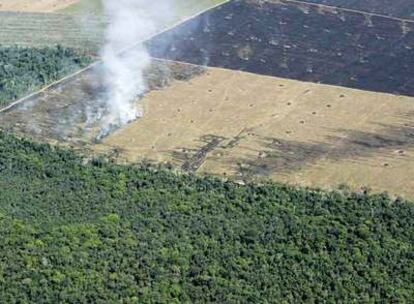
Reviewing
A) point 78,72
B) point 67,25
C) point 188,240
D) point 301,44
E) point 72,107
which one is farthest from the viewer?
point 67,25

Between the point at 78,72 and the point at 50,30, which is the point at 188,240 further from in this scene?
the point at 50,30

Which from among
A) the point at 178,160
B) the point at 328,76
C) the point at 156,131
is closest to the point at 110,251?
the point at 178,160

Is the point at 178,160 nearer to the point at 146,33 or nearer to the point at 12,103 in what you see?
the point at 12,103

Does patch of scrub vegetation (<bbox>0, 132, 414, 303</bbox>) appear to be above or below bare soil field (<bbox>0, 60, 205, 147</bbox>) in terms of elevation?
above

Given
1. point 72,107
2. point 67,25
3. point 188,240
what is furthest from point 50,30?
point 188,240

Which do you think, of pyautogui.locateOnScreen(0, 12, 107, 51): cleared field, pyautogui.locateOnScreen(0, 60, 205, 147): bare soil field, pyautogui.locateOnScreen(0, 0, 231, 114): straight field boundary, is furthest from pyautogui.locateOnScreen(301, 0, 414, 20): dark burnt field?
pyautogui.locateOnScreen(0, 12, 107, 51): cleared field

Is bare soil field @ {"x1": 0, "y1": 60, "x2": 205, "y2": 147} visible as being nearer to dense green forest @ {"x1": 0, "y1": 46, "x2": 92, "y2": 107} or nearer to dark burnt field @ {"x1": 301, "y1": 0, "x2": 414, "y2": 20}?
dense green forest @ {"x1": 0, "y1": 46, "x2": 92, "y2": 107}
